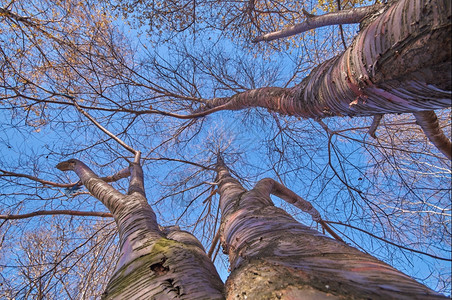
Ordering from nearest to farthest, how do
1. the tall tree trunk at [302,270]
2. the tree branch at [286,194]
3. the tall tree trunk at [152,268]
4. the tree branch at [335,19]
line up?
the tall tree trunk at [302,270] < the tall tree trunk at [152,268] < the tree branch at [286,194] < the tree branch at [335,19]

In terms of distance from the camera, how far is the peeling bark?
1.69 metres

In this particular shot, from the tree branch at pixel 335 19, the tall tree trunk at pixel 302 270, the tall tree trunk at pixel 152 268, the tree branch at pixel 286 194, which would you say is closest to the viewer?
the tall tree trunk at pixel 302 270

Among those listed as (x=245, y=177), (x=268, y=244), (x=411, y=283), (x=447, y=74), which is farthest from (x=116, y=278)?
(x=245, y=177)

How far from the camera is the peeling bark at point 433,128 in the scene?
66.6 inches

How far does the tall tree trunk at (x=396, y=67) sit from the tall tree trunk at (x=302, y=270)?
0.61 metres

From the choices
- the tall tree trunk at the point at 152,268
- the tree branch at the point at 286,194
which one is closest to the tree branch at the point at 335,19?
the tree branch at the point at 286,194

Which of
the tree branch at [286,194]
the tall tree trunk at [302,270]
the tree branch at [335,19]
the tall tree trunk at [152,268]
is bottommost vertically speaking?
the tall tree trunk at [302,270]

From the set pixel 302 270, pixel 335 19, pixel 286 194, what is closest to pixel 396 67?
pixel 302 270

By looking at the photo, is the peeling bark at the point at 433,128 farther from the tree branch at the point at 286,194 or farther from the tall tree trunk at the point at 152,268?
the tall tree trunk at the point at 152,268

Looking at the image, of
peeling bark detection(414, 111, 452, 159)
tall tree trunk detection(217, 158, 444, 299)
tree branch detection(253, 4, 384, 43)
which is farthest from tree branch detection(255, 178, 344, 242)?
tree branch detection(253, 4, 384, 43)

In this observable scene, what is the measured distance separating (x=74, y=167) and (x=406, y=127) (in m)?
4.23

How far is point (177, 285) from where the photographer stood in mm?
912

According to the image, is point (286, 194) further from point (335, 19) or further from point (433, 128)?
point (335, 19)

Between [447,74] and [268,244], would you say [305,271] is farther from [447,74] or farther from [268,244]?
[447,74]
